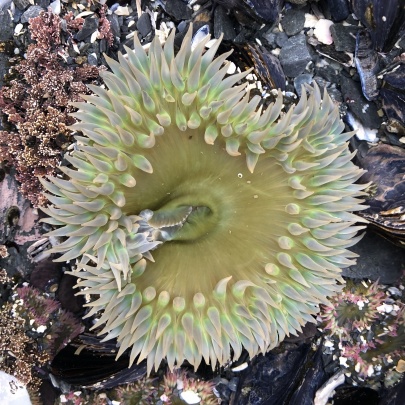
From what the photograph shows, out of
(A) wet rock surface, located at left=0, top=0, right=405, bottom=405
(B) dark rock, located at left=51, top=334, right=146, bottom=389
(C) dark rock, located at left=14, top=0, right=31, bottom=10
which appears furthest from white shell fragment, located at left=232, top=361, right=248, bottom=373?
(C) dark rock, located at left=14, top=0, right=31, bottom=10

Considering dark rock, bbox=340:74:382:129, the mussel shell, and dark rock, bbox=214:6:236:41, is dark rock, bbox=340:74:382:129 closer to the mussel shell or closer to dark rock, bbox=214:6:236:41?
the mussel shell

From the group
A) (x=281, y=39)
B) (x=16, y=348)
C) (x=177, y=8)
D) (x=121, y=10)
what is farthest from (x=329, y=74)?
(x=16, y=348)

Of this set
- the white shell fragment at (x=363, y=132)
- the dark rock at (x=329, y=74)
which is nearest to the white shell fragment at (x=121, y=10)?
the dark rock at (x=329, y=74)

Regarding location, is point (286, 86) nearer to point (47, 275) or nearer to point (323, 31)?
point (323, 31)

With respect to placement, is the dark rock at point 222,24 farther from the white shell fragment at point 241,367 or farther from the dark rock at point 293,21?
the white shell fragment at point 241,367

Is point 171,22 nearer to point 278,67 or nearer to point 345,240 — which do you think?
point 278,67
